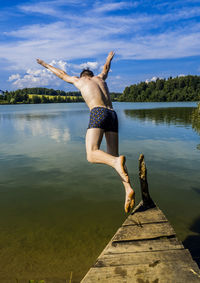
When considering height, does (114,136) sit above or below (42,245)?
above

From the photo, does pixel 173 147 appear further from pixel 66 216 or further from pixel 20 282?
pixel 20 282

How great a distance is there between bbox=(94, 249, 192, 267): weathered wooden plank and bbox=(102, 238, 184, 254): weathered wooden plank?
8 centimetres

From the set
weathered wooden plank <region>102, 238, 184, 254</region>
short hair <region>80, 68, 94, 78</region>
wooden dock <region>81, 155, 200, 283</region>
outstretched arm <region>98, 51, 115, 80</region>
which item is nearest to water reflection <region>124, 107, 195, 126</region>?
outstretched arm <region>98, 51, 115, 80</region>

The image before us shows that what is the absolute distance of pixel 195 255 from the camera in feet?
18.3

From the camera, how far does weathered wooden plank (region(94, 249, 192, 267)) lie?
134 inches

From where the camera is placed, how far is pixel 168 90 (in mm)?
168000

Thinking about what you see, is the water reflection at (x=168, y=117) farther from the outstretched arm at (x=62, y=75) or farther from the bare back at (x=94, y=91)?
the outstretched arm at (x=62, y=75)

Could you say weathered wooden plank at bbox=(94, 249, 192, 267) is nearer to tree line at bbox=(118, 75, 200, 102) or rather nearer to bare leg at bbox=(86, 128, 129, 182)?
bare leg at bbox=(86, 128, 129, 182)

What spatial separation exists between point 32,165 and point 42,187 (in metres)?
3.65

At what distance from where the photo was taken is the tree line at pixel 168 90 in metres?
156

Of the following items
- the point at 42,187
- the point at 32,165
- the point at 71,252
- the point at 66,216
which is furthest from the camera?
the point at 32,165

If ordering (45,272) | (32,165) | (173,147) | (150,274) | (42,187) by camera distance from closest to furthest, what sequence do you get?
(150,274)
(45,272)
(42,187)
(32,165)
(173,147)

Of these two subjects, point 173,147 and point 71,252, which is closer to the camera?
point 71,252

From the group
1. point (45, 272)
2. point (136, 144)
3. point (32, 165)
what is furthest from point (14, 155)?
point (45, 272)
